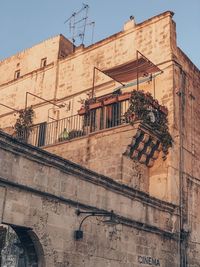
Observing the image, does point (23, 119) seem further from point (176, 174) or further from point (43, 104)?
point (176, 174)

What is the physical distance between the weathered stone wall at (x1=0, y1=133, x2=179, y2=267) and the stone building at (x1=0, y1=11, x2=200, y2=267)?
28 mm

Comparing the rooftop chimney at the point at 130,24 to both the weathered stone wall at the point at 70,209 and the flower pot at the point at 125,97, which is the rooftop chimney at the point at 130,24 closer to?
the flower pot at the point at 125,97

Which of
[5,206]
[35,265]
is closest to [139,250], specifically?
[35,265]

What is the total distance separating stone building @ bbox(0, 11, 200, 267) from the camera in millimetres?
10891

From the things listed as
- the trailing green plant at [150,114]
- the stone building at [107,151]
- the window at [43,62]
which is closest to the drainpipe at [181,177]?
the stone building at [107,151]

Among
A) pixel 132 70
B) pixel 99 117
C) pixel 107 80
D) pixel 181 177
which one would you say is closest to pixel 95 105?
pixel 99 117

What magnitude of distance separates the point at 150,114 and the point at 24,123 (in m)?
8.19

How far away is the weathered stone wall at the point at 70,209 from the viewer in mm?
10445

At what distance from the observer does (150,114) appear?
1717 centimetres

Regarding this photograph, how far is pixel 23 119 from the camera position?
75.6 feet

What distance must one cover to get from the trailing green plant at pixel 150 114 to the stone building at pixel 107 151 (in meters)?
0.04

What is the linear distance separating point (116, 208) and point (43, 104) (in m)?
11.3


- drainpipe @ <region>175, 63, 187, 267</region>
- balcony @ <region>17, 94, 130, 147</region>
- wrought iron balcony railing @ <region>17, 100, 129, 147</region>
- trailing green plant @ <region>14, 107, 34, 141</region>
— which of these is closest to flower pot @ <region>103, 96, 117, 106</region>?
balcony @ <region>17, 94, 130, 147</region>

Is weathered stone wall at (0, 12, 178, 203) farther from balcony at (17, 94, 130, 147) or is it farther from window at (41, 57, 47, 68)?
balcony at (17, 94, 130, 147)
